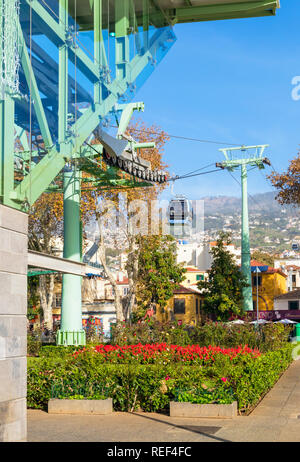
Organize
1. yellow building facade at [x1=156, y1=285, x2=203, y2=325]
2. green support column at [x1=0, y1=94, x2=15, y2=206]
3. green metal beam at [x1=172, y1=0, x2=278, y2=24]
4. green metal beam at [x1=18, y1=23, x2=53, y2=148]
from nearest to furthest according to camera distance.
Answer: green support column at [x1=0, y1=94, x2=15, y2=206] < green metal beam at [x1=18, y1=23, x2=53, y2=148] < green metal beam at [x1=172, y1=0, x2=278, y2=24] < yellow building facade at [x1=156, y1=285, x2=203, y2=325]

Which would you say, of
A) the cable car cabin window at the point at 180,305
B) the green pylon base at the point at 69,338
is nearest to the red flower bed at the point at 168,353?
the green pylon base at the point at 69,338

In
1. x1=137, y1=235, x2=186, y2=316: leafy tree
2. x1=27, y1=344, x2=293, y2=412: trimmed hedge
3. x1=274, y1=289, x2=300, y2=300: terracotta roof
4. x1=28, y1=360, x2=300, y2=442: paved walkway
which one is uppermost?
x1=137, y1=235, x2=186, y2=316: leafy tree

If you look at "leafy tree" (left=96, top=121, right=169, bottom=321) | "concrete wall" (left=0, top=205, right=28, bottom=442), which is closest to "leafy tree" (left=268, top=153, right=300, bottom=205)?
"leafy tree" (left=96, top=121, right=169, bottom=321)

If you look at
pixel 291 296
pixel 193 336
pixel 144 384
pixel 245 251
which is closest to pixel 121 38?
pixel 193 336

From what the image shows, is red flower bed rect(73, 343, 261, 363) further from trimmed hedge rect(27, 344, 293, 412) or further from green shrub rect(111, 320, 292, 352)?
green shrub rect(111, 320, 292, 352)

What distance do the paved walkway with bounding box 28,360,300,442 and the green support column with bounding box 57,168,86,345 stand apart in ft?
32.6

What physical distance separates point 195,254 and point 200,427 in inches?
3266

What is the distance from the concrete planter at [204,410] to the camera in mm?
13602

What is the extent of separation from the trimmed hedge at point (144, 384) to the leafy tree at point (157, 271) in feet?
101

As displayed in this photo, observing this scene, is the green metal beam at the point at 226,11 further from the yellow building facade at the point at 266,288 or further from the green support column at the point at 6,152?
the yellow building facade at the point at 266,288

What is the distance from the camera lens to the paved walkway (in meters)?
11.4

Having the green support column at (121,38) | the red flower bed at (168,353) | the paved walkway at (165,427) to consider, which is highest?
A: the green support column at (121,38)
